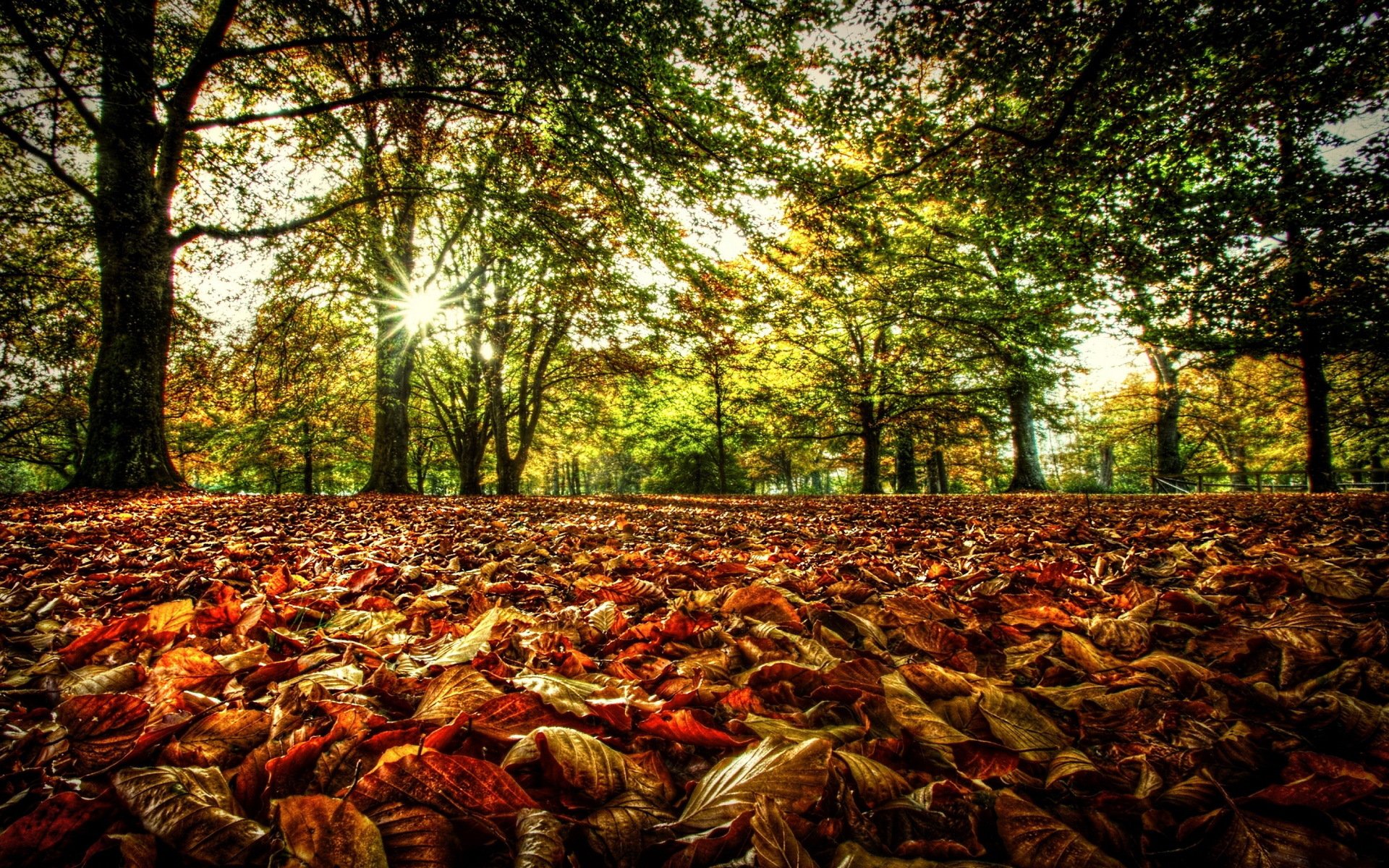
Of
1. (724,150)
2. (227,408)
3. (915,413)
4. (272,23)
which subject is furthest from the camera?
(915,413)

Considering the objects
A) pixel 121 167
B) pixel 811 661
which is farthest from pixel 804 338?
pixel 121 167

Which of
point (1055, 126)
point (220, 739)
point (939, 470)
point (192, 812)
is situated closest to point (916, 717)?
point (192, 812)

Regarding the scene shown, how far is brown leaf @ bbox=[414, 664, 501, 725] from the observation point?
3.16 feet

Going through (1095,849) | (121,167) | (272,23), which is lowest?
(1095,849)

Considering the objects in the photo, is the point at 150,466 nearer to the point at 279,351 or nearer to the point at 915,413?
the point at 279,351

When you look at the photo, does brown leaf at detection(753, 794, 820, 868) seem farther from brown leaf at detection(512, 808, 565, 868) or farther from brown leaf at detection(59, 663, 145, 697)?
brown leaf at detection(59, 663, 145, 697)

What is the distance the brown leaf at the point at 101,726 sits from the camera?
82 centimetres

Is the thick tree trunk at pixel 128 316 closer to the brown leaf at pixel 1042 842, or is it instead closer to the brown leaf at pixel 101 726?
the brown leaf at pixel 101 726

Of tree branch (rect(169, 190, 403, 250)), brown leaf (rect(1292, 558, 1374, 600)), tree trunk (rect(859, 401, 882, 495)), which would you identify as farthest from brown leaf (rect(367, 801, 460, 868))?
tree trunk (rect(859, 401, 882, 495))

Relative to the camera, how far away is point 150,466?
21.8 feet

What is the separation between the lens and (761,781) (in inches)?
30.5

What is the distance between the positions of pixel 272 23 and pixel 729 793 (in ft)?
29.6

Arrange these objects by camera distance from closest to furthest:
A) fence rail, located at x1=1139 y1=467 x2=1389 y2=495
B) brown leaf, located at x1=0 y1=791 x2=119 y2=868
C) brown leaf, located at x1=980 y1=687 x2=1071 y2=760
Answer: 1. brown leaf, located at x1=0 y1=791 x2=119 y2=868
2. brown leaf, located at x1=980 y1=687 x2=1071 y2=760
3. fence rail, located at x1=1139 y1=467 x2=1389 y2=495

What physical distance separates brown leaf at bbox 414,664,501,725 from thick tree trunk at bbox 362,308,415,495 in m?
10.7
